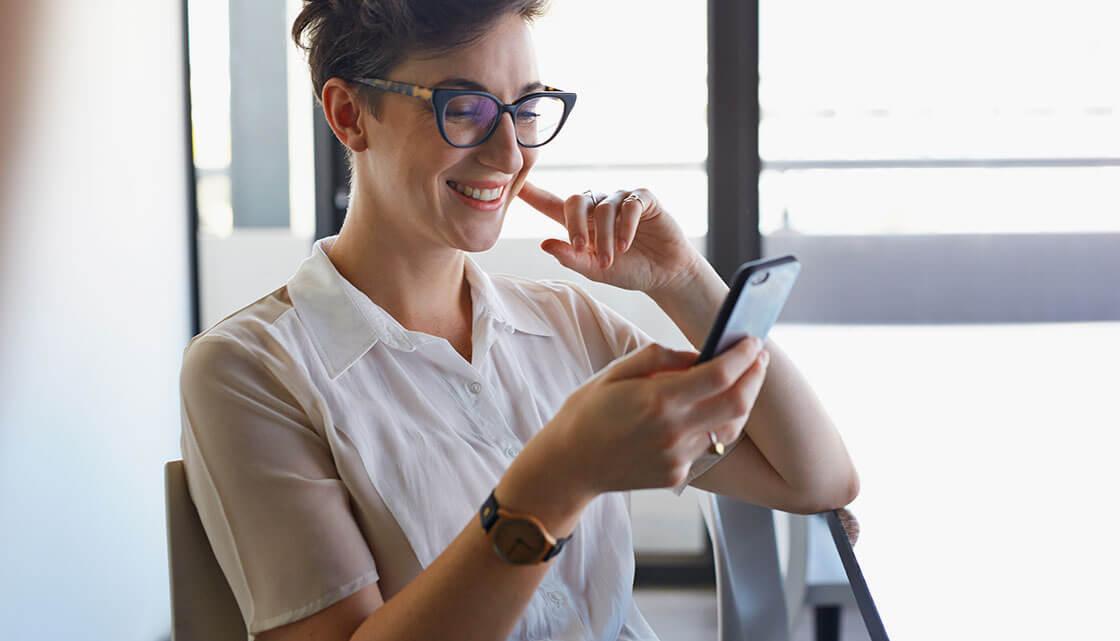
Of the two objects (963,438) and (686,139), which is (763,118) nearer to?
(686,139)

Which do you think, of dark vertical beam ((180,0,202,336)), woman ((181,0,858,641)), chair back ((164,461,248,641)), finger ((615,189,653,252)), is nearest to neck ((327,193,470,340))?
woman ((181,0,858,641))

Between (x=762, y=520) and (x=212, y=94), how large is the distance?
90.4 inches

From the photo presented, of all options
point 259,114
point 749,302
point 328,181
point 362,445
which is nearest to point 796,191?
point 328,181

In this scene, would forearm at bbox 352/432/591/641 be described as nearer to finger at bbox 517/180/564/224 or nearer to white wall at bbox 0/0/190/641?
finger at bbox 517/180/564/224

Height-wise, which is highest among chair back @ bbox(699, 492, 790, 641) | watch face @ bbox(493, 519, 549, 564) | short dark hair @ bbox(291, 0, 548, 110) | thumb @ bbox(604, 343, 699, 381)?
short dark hair @ bbox(291, 0, 548, 110)

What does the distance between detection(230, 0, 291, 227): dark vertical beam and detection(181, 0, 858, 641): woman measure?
5.97 feet

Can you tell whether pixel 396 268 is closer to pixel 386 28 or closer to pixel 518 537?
pixel 386 28

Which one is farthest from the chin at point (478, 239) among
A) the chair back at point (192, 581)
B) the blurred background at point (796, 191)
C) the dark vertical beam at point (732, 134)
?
the dark vertical beam at point (732, 134)

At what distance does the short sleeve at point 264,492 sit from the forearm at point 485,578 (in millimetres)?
106

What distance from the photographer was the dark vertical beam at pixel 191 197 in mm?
3049

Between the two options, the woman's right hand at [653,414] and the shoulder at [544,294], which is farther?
the shoulder at [544,294]

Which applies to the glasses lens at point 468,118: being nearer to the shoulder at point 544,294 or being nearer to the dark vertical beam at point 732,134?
the shoulder at point 544,294

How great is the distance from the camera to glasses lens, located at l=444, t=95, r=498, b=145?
1231 mm

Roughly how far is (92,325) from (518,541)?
1874mm
